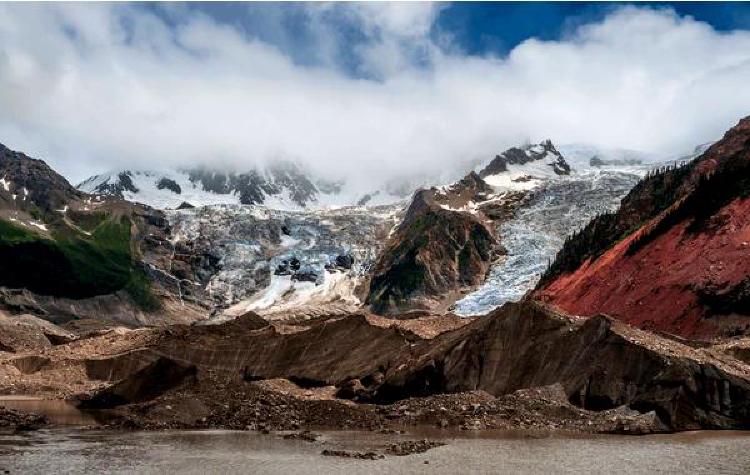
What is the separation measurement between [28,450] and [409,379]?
87.7ft

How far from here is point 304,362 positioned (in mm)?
68250

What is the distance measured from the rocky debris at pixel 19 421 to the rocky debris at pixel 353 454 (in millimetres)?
18544

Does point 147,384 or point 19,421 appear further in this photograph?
point 147,384

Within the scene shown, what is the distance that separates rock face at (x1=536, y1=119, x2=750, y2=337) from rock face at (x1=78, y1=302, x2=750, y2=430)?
27.7 metres

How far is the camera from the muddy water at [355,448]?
95.3 ft

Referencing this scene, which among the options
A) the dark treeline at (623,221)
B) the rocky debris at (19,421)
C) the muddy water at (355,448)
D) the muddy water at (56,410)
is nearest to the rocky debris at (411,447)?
the muddy water at (355,448)

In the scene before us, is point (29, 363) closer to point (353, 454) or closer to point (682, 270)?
point (353, 454)

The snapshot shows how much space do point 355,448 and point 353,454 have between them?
8.41ft

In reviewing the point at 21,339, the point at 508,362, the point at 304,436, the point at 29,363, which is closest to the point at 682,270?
the point at 508,362

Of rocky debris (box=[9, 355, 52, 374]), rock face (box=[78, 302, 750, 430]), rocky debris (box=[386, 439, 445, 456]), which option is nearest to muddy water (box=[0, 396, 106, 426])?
rock face (box=[78, 302, 750, 430])

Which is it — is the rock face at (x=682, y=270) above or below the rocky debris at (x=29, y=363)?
above

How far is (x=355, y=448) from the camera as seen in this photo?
115 ft

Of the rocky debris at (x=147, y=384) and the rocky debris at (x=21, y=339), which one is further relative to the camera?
the rocky debris at (x=21, y=339)

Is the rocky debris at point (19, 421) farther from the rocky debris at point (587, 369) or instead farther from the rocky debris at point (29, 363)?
the rocky debris at point (29, 363)
